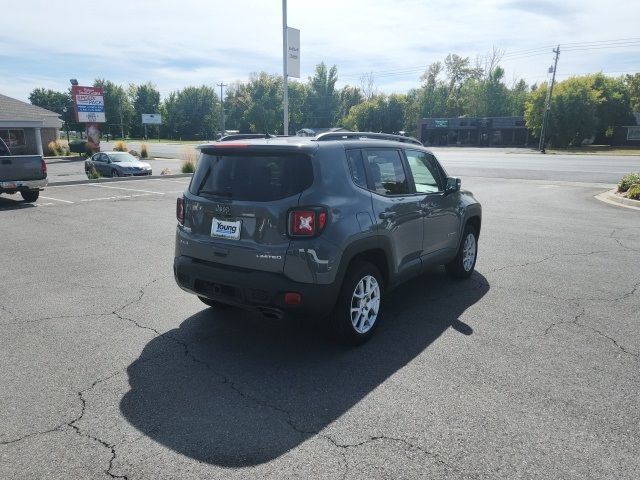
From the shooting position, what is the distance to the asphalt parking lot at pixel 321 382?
107 inches

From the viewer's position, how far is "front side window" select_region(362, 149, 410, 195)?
4340mm

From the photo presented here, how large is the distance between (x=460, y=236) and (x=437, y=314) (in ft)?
4.18

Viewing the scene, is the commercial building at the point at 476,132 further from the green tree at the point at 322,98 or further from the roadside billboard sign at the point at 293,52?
the roadside billboard sign at the point at 293,52

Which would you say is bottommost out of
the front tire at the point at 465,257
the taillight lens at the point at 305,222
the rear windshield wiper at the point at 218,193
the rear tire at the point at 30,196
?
the rear tire at the point at 30,196

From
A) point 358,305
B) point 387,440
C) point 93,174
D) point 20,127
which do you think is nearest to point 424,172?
point 358,305

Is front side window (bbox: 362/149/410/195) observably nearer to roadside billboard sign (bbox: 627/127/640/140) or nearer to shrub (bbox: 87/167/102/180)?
shrub (bbox: 87/167/102/180)

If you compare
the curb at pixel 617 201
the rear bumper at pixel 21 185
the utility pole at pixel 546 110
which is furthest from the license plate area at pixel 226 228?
the utility pole at pixel 546 110

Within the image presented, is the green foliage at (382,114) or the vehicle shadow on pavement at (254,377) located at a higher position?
the green foliage at (382,114)

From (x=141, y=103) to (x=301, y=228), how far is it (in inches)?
4433

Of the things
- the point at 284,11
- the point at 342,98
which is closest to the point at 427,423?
the point at 284,11

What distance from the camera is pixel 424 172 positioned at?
5.28 metres

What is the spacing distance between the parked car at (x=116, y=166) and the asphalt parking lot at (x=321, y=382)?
15.7 meters

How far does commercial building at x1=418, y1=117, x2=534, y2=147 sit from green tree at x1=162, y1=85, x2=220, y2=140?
47213mm

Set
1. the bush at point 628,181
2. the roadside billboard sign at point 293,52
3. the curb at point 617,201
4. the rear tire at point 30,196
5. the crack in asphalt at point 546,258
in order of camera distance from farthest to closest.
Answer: the roadside billboard sign at point 293,52
the bush at point 628,181
the rear tire at point 30,196
the curb at point 617,201
the crack in asphalt at point 546,258
